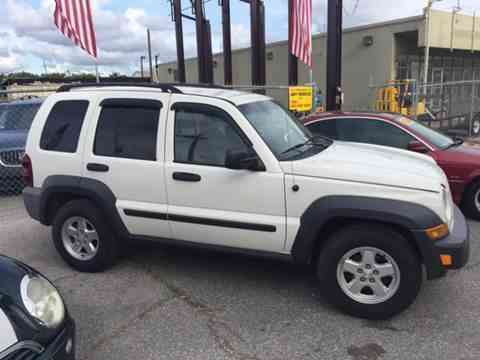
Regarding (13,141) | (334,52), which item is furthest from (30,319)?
(334,52)

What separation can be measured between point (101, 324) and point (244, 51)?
75.0 feet

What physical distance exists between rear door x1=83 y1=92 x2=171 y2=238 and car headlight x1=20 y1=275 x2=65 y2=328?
147 centimetres

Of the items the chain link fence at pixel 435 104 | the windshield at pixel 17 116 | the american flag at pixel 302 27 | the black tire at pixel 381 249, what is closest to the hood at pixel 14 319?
the black tire at pixel 381 249

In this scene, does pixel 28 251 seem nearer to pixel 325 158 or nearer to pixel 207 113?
pixel 207 113

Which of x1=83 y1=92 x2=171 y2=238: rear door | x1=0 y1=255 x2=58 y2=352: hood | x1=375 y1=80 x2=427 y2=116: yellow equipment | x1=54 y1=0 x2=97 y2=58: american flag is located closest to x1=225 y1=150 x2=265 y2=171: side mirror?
x1=83 y1=92 x2=171 y2=238: rear door

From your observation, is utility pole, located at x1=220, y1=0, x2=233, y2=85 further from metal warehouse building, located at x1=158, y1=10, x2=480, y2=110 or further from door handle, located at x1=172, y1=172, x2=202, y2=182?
door handle, located at x1=172, y1=172, x2=202, y2=182

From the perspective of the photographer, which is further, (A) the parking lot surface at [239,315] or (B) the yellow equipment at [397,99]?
(B) the yellow equipment at [397,99]

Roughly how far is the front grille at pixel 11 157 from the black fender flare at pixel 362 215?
641 cm

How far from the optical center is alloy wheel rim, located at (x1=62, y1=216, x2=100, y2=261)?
4445 mm

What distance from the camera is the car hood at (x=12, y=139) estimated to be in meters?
8.00

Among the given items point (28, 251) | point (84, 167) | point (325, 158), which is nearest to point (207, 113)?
point (325, 158)

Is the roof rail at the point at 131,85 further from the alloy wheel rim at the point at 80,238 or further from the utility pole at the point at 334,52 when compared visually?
the utility pole at the point at 334,52

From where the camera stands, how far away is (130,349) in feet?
10.5

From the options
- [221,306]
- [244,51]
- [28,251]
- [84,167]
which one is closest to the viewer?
[221,306]
